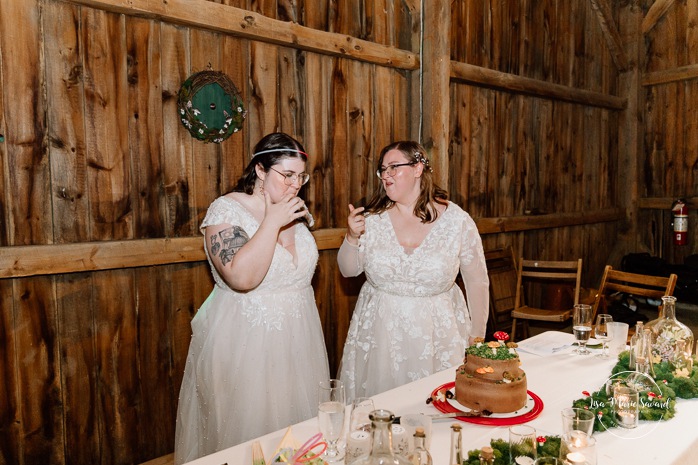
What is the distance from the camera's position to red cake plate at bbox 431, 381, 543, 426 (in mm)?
1639

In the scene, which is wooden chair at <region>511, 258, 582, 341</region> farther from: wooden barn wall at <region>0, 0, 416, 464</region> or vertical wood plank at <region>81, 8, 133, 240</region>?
vertical wood plank at <region>81, 8, 133, 240</region>

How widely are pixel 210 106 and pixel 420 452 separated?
2391mm

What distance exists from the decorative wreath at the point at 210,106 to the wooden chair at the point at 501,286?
103 inches

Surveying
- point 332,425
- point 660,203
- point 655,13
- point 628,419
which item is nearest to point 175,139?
point 332,425

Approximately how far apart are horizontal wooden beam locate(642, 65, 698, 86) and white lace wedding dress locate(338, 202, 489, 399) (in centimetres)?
476

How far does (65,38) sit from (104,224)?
3.01 feet

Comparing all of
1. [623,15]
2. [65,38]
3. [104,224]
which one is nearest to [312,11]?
[65,38]

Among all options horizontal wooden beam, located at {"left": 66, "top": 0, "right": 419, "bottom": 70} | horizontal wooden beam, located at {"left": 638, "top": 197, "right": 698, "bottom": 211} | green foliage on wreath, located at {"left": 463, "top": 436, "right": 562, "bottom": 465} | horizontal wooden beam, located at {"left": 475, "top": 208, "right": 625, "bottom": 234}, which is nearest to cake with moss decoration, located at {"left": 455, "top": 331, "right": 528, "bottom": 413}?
green foliage on wreath, located at {"left": 463, "top": 436, "right": 562, "bottom": 465}

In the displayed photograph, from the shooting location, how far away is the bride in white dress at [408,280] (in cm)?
256

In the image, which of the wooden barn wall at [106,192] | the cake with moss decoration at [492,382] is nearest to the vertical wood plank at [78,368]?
the wooden barn wall at [106,192]

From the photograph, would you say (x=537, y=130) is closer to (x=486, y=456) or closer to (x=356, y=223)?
(x=356, y=223)

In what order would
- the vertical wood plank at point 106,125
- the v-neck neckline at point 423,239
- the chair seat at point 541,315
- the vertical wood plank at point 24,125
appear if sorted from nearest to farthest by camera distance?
the vertical wood plank at point 24,125, the v-neck neckline at point 423,239, the vertical wood plank at point 106,125, the chair seat at point 541,315

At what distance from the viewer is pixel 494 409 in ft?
5.54

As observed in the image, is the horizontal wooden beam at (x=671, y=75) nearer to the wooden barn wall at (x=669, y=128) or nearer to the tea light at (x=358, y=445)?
the wooden barn wall at (x=669, y=128)
